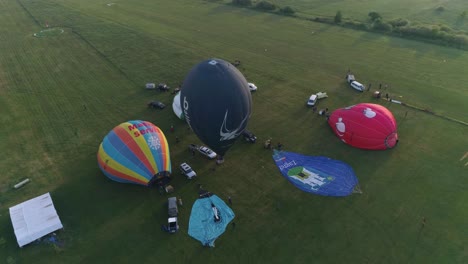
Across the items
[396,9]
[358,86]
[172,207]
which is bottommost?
[172,207]

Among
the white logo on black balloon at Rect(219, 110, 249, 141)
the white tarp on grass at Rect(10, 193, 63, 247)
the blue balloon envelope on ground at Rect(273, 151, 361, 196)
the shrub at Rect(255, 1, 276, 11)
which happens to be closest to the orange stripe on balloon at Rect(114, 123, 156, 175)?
the white logo on black balloon at Rect(219, 110, 249, 141)

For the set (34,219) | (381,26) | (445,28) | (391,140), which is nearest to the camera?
(34,219)

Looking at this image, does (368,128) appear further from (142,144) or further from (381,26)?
(381,26)

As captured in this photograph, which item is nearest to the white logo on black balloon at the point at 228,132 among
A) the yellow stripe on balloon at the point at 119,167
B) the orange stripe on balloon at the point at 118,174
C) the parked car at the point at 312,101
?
the yellow stripe on balloon at the point at 119,167

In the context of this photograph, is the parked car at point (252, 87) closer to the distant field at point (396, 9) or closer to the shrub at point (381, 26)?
the shrub at point (381, 26)

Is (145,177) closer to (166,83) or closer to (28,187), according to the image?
Answer: (28,187)

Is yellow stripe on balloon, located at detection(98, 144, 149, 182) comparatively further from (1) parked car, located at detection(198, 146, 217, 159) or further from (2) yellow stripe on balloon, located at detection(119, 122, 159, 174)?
(1) parked car, located at detection(198, 146, 217, 159)

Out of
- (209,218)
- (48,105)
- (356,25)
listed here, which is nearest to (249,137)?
(209,218)
